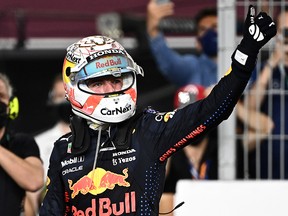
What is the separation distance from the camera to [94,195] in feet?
17.0

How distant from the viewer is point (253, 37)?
4695 mm

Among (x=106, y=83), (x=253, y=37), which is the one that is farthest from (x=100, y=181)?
(x=253, y=37)

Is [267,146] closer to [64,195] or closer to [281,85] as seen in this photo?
[281,85]

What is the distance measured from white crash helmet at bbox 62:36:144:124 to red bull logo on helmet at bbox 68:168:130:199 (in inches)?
10.0

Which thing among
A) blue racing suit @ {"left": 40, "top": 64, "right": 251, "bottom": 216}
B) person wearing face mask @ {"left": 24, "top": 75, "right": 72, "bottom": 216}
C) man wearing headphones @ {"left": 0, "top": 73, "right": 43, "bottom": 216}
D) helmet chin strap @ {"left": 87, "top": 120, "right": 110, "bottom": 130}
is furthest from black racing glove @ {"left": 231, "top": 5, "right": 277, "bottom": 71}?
person wearing face mask @ {"left": 24, "top": 75, "right": 72, "bottom": 216}

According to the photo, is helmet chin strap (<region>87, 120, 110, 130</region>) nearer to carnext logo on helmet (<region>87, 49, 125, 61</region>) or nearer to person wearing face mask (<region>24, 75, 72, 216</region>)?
carnext logo on helmet (<region>87, 49, 125, 61</region>)

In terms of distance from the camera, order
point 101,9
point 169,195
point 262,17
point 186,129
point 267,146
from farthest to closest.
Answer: point 101,9, point 267,146, point 169,195, point 186,129, point 262,17

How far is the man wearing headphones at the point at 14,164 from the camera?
20.3ft

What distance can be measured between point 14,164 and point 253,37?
2.04 meters

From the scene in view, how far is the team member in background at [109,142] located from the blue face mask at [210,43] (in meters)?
2.70

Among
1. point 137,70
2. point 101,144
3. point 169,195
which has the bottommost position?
point 169,195

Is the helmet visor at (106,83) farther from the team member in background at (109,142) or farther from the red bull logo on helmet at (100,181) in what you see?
the red bull logo on helmet at (100,181)

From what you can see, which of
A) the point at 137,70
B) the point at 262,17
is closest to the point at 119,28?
the point at 137,70

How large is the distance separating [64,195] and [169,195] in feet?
4.32
